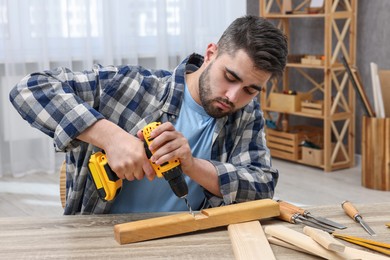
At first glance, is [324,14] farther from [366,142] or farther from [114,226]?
[114,226]

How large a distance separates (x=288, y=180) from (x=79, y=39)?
175 cm

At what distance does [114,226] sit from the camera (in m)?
1.36

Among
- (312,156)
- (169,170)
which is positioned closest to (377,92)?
(312,156)

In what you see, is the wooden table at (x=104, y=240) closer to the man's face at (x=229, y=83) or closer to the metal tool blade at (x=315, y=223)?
the metal tool blade at (x=315, y=223)

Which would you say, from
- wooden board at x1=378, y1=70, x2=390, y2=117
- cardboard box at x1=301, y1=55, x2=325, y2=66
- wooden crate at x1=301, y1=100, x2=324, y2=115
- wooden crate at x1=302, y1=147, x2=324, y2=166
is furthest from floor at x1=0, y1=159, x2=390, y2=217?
cardboard box at x1=301, y1=55, x2=325, y2=66

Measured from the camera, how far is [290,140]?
4.68 metres

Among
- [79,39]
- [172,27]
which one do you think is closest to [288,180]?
[172,27]

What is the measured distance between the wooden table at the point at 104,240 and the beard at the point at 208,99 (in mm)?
337

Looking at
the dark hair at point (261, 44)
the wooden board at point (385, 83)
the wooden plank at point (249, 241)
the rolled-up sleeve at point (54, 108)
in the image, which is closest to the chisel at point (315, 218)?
the wooden plank at point (249, 241)

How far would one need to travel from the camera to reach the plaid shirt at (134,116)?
157 centimetres

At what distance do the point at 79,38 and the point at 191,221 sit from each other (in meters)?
3.29

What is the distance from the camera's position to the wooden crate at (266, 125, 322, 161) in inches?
183

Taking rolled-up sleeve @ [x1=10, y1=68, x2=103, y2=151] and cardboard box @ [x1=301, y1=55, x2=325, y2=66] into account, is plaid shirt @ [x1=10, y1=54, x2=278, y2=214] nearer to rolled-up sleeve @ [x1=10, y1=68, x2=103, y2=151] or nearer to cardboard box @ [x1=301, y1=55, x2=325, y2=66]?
rolled-up sleeve @ [x1=10, y1=68, x2=103, y2=151]

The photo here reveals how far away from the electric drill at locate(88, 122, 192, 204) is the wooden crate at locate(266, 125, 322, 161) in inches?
130
